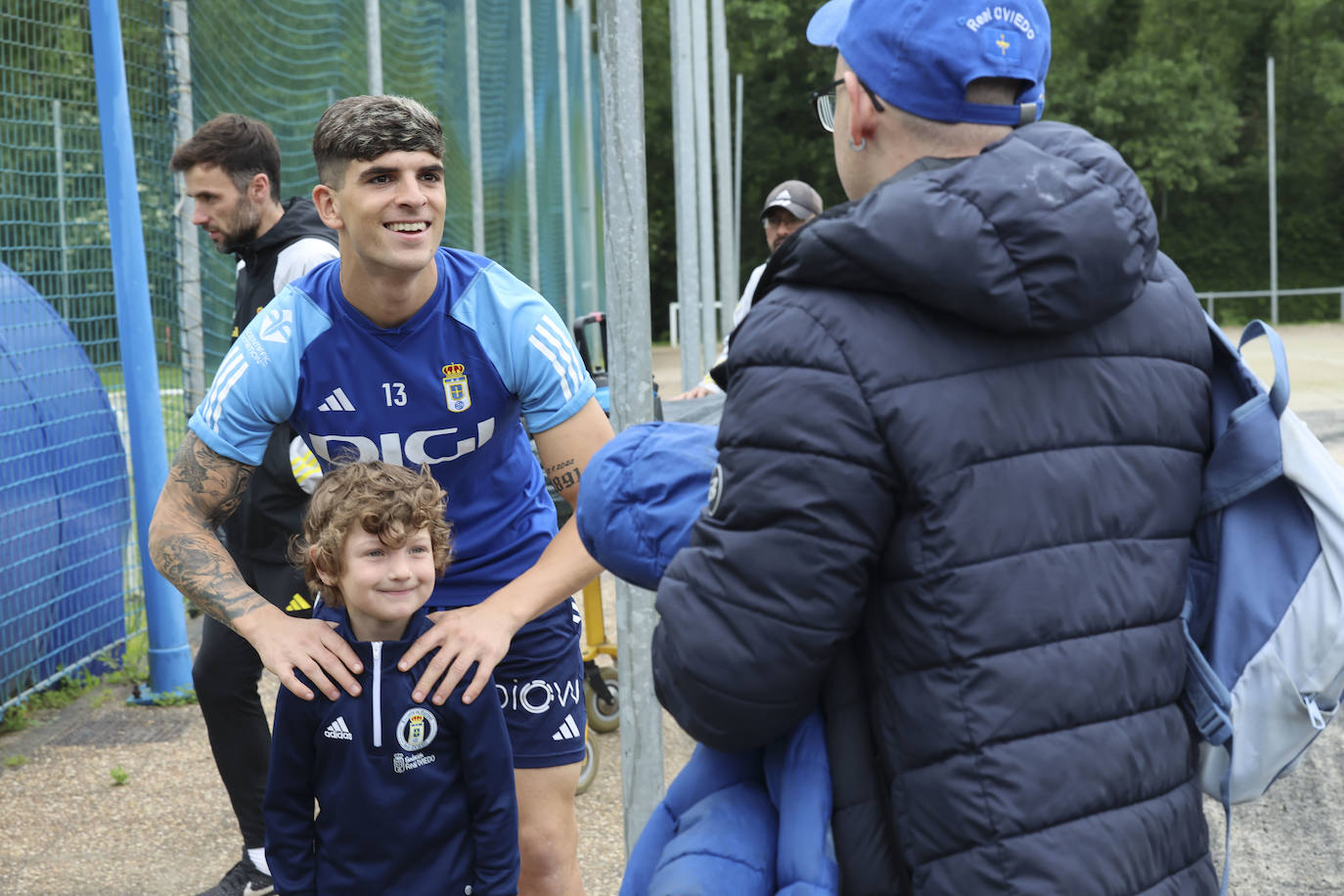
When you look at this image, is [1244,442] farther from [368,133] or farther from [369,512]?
[368,133]

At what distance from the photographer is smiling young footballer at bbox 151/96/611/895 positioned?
2814mm

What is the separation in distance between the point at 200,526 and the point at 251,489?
145 centimetres

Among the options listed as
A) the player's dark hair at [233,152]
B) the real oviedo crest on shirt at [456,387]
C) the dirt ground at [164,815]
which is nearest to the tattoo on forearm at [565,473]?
the real oviedo crest on shirt at [456,387]

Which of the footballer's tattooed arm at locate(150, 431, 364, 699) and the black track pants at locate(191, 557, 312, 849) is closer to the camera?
the footballer's tattooed arm at locate(150, 431, 364, 699)

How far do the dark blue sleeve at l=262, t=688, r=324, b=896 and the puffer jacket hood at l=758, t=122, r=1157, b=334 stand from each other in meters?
1.55

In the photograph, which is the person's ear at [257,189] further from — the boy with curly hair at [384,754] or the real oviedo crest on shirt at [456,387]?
the boy with curly hair at [384,754]

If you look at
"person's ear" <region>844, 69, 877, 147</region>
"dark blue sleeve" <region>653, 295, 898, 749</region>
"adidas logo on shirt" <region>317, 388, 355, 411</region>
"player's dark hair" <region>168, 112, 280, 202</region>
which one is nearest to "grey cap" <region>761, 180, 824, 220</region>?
"player's dark hair" <region>168, 112, 280, 202</region>

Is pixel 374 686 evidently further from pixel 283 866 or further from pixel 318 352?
pixel 318 352

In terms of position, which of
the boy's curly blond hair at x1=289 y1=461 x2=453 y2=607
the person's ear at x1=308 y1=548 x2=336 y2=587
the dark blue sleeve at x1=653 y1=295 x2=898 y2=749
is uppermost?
the dark blue sleeve at x1=653 y1=295 x2=898 y2=749

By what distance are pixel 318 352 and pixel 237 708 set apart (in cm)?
166

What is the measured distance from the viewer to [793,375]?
150cm

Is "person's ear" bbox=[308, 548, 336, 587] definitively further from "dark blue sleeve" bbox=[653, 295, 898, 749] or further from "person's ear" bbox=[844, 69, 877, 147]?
"person's ear" bbox=[844, 69, 877, 147]

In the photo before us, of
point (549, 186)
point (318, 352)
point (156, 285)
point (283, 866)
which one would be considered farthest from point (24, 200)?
point (549, 186)

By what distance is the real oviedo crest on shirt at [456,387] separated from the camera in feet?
9.52
